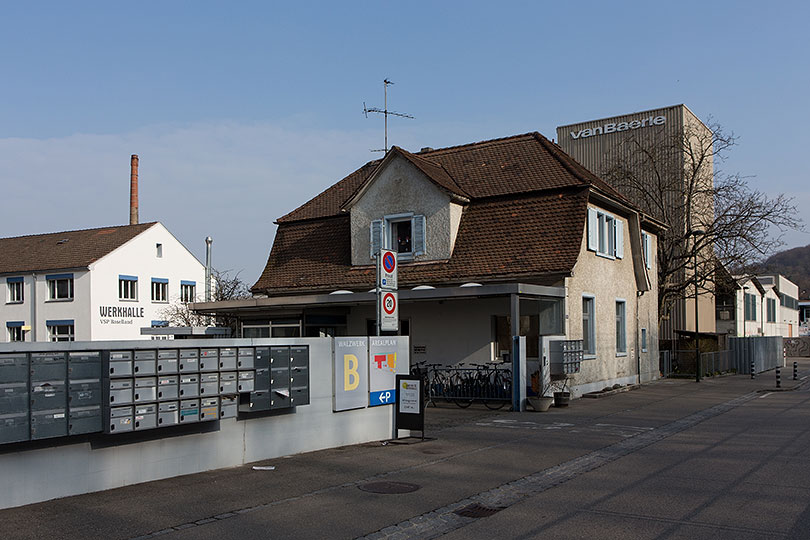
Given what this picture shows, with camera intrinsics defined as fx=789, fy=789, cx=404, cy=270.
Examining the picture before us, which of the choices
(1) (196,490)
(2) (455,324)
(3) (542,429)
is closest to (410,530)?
(1) (196,490)

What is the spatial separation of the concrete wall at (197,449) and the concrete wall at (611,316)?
380 inches

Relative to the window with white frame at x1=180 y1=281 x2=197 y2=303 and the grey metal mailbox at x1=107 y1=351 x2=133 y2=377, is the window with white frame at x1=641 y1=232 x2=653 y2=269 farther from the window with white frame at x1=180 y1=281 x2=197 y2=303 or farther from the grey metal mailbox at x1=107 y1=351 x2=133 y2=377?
the window with white frame at x1=180 y1=281 x2=197 y2=303

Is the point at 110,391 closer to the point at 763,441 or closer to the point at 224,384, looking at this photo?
the point at 224,384

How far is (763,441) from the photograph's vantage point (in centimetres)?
1357

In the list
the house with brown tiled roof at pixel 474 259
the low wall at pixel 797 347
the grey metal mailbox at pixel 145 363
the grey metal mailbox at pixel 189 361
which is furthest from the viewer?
the low wall at pixel 797 347

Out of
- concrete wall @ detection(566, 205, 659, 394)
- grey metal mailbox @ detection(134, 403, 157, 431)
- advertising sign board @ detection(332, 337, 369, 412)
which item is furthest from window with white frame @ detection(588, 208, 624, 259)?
grey metal mailbox @ detection(134, 403, 157, 431)

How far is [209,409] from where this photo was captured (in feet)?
33.6

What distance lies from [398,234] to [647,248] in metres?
10.5

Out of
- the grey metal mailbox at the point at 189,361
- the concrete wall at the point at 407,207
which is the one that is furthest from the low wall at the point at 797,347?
the grey metal mailbox at the point at 189,361

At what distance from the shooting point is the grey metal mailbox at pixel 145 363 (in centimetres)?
932

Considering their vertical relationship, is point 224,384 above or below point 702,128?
below

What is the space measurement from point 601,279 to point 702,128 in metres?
23.1

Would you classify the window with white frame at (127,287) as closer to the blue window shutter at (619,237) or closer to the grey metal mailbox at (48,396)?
the blue window shutter at (619,237)

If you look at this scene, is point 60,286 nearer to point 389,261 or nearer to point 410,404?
point 389,261
